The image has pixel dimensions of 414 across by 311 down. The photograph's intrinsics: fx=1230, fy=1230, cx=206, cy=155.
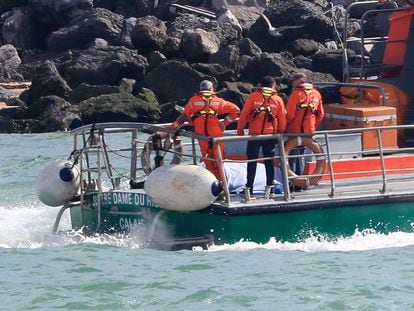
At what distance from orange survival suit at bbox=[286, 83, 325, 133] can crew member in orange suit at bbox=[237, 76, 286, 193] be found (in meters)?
0.17

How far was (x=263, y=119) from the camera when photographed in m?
11.9

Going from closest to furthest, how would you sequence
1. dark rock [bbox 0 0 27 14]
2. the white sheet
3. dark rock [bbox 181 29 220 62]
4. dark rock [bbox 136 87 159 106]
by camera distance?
the white sheet, dark rock [bbox 136 87 159 106], dark rock [bbox 181 29 220 62], dark rock [bbox 0 0 27 14]

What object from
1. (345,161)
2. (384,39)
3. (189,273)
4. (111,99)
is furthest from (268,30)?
(189,273)

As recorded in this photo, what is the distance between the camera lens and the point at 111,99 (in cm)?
2656

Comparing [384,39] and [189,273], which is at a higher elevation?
[384,39]

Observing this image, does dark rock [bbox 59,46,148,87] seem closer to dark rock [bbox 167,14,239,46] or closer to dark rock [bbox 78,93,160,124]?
dark rock [bbox 78,93,160,124]

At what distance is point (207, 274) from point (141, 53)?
20.4 m

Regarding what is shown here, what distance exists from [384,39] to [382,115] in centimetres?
197

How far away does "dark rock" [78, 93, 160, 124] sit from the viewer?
1017 inches

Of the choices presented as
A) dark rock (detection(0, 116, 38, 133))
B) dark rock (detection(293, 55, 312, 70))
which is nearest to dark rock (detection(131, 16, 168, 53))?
dark rock (detection(293, 55, 312, 70))

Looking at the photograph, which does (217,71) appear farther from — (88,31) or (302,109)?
(302,109)

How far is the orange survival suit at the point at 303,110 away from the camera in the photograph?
12.1 meters

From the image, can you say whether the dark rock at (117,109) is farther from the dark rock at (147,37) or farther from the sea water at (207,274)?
the sea water at (207,274)

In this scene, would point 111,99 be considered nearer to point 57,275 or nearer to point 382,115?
point 382,115
